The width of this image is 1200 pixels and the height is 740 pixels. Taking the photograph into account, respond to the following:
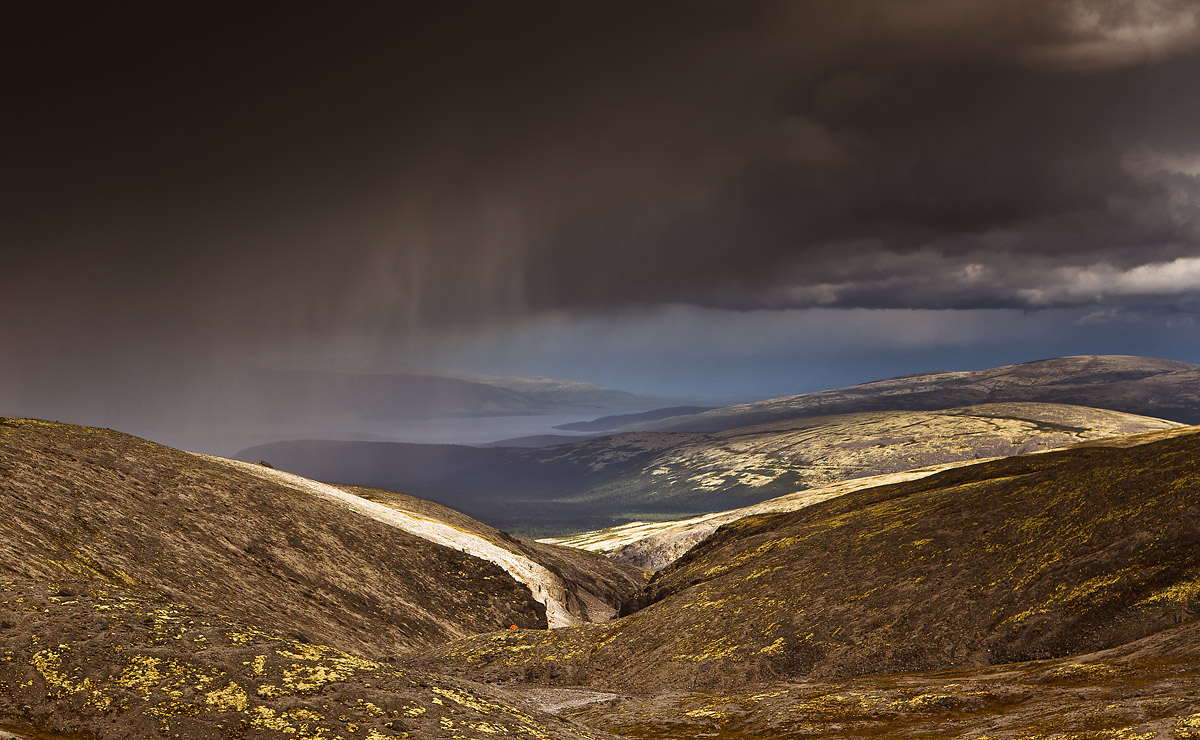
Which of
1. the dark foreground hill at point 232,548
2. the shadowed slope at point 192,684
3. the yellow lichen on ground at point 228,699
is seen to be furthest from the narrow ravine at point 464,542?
the yellow lichen on ground at point 228,699

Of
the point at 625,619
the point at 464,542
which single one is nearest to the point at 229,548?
the point at 625,619

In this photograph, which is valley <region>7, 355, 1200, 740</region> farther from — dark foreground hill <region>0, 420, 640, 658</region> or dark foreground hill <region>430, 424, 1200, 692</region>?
dark foreground hill <region>0, 420, 640, 658</region>

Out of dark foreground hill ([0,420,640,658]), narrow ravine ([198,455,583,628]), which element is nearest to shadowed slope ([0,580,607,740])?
dark foreground hill ([0,420,640,658])

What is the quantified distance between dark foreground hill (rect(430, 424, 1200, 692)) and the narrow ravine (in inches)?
1396

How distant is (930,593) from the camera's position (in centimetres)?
4556

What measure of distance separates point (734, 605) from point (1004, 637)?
67.5 feet

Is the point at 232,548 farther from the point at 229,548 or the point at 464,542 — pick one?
the point at 464,542

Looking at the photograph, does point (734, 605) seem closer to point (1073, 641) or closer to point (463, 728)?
point (1073, 641)

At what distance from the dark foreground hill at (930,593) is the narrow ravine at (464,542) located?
35.5 meters

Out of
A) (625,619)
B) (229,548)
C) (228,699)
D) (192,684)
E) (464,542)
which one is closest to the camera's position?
(228,699)

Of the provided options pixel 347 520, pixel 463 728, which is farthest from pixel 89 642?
pixel 347 520

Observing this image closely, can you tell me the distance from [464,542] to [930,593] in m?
75.7

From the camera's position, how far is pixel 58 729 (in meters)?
19.3

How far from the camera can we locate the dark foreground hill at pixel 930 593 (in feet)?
125
